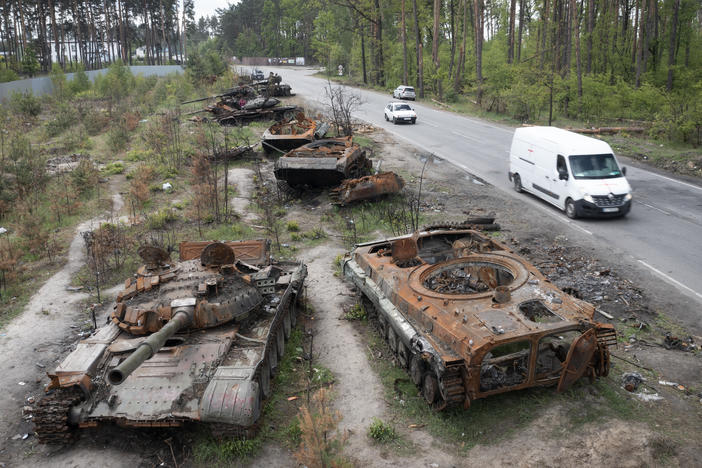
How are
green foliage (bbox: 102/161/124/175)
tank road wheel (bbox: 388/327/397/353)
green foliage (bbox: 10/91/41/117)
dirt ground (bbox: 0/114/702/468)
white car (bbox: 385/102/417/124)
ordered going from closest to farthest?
dirt ground (bbox: 0/114/702/468)
tank road wheel (bbox: 388/327/397/353)
green foliage (bbox: 102/161/124/175)
white car (bbox: 385/102/417/124)
green foliage (bbox: 10/91/41/117)

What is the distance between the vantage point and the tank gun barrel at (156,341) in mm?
5852

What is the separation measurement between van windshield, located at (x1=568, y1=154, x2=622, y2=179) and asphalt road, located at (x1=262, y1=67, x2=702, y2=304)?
1.22 m

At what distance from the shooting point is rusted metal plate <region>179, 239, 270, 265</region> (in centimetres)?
1034

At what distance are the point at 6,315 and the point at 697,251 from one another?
49.2 feet

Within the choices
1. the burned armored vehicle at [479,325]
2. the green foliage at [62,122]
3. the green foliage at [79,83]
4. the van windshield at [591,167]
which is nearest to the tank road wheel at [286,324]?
the burned armored vehicle at [479,325]

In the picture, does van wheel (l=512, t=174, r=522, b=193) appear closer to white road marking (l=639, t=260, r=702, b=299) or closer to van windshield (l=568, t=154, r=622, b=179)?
van windshield (l=568, t=154, r=622, b=179)

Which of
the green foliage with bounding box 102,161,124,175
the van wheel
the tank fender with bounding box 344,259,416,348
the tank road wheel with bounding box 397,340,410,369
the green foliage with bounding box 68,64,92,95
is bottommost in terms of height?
A: the tank road wheel with bounding box 397,340,410,369

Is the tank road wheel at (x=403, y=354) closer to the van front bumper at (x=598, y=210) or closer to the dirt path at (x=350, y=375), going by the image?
the dirt path at (x=350, y=375)

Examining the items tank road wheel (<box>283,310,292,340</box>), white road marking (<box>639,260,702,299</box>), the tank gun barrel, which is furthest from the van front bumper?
the tank gun barrel

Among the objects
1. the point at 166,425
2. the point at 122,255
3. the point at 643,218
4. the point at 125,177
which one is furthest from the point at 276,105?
the point at 166,425

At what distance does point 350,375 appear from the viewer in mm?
8484

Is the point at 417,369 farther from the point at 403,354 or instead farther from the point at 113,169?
the point at 113,169

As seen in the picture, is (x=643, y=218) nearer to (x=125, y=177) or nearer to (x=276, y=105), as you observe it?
(x=125, y=177)

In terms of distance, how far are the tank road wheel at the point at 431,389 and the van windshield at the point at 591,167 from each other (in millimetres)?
9490
